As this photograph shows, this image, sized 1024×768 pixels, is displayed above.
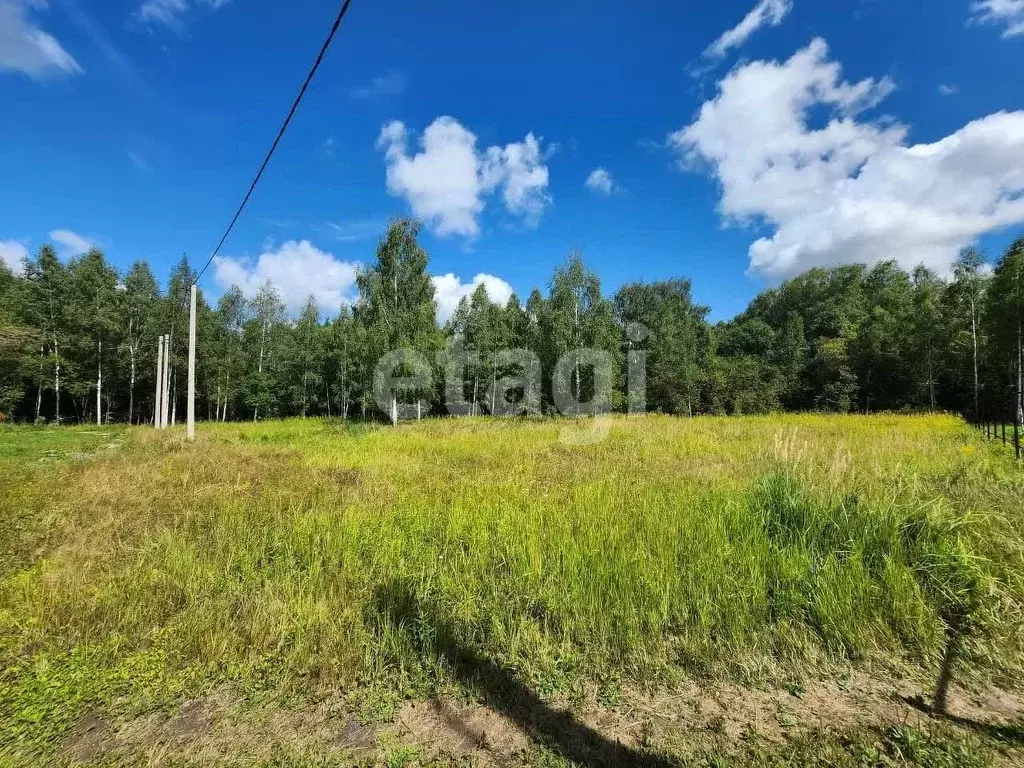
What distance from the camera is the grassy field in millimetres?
2287

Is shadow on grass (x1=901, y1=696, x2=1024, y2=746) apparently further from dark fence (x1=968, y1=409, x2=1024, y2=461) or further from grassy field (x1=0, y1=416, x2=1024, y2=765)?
dark fence (x1=968, y1=409, x2=1024, y2=461)

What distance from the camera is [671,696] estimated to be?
246 centimetres

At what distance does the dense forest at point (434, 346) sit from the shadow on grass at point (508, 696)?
21.2 m

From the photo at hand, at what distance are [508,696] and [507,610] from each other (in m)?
0.80

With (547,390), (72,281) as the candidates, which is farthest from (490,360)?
(72,281)

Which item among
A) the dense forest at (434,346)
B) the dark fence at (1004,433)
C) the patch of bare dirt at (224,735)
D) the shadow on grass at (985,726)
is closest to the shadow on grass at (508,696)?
the patch of bare dirt at (224,735)

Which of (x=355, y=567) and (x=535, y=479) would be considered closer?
(x=355, y=567)

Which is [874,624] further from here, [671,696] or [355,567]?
[355,567]

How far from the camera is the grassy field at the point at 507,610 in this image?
229 centimetres

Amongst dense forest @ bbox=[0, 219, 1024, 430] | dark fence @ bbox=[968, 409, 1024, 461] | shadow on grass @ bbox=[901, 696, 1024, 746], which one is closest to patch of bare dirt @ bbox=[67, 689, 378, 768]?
shadow on grass @ bbox=[901, 696, 1024, 746]

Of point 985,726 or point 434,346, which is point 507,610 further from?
point 434,346

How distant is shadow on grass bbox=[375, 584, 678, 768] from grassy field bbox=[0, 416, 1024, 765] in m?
0.02

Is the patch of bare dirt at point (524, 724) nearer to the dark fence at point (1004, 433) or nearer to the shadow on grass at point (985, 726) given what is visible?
the shadow on grass at point (985, 726)

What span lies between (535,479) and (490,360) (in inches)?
1115
